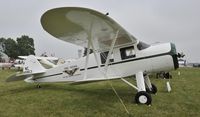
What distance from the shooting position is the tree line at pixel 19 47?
9144 centimetres

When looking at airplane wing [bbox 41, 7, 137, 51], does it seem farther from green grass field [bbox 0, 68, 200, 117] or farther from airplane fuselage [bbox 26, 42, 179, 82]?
green grass field [bbox 0, 68, 200, 117]

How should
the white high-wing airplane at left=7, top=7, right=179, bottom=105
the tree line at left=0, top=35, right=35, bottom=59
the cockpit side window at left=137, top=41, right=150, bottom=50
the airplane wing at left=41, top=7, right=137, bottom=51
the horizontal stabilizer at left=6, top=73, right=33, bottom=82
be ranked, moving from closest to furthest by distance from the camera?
1. the airplane wing at left=41, top=7, right=137, bottom=51
2. the white high-wing airplane at left=7, top=7, right=179, bottom=105
3. the cockpit side window at left=137, top=41, right=150, bottom=50
4. the horizontal stabilizer at left=6, top=73, right=33, bottom=82
5. the tree line at left=0, top=35, right=35, bottom=59

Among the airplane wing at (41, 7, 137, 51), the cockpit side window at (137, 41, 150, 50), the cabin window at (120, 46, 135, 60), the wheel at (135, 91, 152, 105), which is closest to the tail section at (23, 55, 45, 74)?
the airplane wing at (41, 7, 137, 51)

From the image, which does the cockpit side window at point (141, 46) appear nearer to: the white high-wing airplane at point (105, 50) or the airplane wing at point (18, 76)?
the white high-wing airplane at point (105, 50)

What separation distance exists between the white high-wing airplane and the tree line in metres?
83.9

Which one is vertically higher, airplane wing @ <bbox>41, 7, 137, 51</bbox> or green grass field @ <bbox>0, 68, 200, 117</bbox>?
airplane wing @ <bbox>41, 7, 137, 51</bbox>

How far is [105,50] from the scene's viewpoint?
10234 millimetres

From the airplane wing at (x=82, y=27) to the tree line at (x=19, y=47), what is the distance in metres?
84.4

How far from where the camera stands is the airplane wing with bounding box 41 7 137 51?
23.3 ft

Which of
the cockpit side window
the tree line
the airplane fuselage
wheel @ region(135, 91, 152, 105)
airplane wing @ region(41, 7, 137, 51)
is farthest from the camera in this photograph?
the tree line

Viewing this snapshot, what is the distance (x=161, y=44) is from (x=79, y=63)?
11.0 ft

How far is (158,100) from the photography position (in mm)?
A: 9148

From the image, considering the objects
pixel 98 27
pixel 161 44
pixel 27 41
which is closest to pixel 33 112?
pixel 98 27

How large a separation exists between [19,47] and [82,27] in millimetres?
88201
